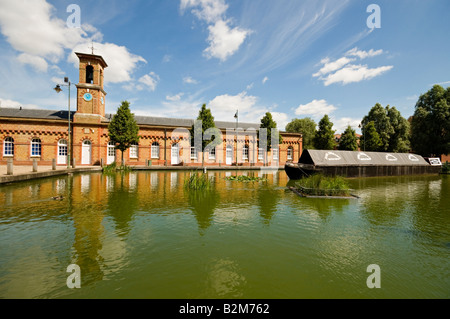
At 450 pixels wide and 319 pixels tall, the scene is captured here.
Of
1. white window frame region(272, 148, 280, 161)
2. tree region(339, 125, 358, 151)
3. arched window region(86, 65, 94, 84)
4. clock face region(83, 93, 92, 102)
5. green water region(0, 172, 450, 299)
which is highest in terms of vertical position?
arched window region(86, 65, 94, 84)

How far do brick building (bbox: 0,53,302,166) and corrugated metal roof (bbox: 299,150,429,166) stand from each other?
14367 millimetres

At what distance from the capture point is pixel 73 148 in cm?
2598

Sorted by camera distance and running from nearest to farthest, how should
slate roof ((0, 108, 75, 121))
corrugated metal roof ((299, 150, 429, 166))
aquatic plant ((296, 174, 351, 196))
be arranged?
aquatic plant ((296, 174, 351, 196)), corrugated metal roof ((299, 150, 429, 166)), slate roof ((0, 108, 75, 121))

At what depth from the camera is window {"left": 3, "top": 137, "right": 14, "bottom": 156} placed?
24.4 meters

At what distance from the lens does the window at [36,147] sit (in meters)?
25.2

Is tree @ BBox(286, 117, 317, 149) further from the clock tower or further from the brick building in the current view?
the clock tower

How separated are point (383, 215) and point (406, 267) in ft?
13.7

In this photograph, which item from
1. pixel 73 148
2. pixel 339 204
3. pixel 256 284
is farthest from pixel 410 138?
pixel 73 148

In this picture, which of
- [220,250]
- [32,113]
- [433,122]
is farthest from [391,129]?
[32,113]

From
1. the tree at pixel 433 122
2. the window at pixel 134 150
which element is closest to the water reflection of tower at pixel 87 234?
the window at pixel 134 150

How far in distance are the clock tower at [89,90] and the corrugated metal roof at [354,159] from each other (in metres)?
26.8

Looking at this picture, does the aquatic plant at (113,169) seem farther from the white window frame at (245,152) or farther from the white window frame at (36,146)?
the white window frame at (245,152)

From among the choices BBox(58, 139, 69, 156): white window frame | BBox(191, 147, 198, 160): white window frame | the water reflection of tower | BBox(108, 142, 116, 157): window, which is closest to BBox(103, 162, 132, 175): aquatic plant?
BBox(108, 142, 116, 157): window

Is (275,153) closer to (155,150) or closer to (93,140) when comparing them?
(155,150)
